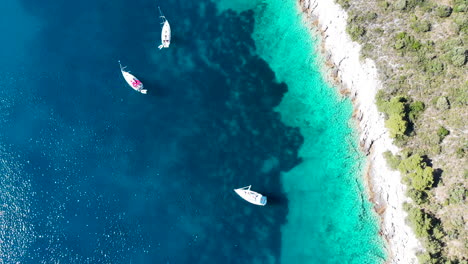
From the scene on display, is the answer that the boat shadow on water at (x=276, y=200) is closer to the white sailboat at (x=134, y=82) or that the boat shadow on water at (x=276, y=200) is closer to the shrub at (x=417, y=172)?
the shrub at (x=417, y=172)

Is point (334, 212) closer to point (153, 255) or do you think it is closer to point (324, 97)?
point (324, 97)

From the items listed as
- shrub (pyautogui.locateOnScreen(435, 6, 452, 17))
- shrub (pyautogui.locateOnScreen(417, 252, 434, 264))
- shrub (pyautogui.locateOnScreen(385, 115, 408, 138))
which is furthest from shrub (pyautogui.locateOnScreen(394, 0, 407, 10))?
shrub (pyautogui.locateOnScreen(417, 252, 434, 264))

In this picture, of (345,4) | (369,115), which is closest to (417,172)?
(369,115)

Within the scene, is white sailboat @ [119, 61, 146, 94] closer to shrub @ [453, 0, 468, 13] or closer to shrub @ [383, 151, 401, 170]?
shrub @ [383, 151, 401, 170]

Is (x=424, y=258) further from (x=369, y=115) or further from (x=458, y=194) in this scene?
(x=369, y=115)

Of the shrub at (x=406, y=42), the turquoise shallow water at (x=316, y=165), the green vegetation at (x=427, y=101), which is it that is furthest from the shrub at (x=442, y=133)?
the shrub at (x=406, y=42)
